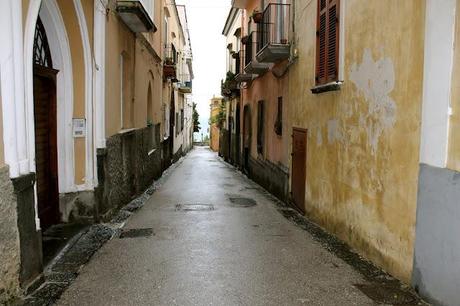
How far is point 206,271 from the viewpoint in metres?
5.34

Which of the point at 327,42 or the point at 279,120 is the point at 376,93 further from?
the point at 279,120

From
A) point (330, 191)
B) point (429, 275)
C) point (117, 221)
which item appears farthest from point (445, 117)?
point (117, 221)

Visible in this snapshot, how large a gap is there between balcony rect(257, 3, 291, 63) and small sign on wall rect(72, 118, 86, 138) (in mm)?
5413

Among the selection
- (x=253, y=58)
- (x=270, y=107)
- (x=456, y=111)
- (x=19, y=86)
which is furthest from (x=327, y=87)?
(x=253, y=58)

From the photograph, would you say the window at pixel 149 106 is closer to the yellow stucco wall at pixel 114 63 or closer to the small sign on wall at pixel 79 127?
the yellow stucco wall at pixel 114 63

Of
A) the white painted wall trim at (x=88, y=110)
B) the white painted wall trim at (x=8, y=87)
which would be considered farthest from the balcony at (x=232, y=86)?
the white painted wall trim at (x=8, y=87)

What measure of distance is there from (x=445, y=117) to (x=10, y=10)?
13.5 ft

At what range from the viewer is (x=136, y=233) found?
7.22 meters

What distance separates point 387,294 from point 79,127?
16.9 ft

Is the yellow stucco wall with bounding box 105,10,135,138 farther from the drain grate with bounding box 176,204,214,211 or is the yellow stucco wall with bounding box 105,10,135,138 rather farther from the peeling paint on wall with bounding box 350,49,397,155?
the peeling paint on wall with bounding box 350,49,397,155

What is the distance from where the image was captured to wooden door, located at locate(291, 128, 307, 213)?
31.0ft

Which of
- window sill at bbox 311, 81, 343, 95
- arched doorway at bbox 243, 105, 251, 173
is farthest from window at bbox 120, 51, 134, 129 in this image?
arched doorway at bbox 243, 105, 251, 173

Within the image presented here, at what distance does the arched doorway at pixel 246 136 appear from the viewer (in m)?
18.2

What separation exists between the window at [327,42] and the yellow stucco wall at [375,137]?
0.32 meters
